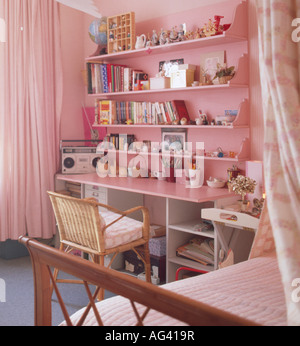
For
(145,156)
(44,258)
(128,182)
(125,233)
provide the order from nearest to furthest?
(44,258)
(125,233)
(128,182)
(145,156)

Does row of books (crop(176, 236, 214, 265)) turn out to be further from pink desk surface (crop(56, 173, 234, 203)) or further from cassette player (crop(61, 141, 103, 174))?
cassette player (crop(61, 141, 103, 174))

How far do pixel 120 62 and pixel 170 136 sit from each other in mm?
952

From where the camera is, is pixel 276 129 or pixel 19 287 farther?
pixel 19 287

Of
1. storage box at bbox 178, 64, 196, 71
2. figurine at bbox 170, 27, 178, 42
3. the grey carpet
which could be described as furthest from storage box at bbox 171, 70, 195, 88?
the grey carpet

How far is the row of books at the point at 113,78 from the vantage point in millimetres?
3990

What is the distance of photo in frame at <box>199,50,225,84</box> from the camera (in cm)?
343

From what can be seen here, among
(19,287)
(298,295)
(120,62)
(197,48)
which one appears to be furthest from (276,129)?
(120,62)

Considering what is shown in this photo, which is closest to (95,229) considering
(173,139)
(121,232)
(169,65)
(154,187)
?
(121,232)

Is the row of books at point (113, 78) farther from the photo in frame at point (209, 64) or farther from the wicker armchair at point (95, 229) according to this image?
the wicker armchair at point (95, 229)

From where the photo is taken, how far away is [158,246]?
355cm

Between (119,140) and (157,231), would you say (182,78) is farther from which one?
(157,231)

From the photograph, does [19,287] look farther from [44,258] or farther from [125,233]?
[44,258]

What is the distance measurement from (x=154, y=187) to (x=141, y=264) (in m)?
0.66

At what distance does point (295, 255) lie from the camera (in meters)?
1.34
